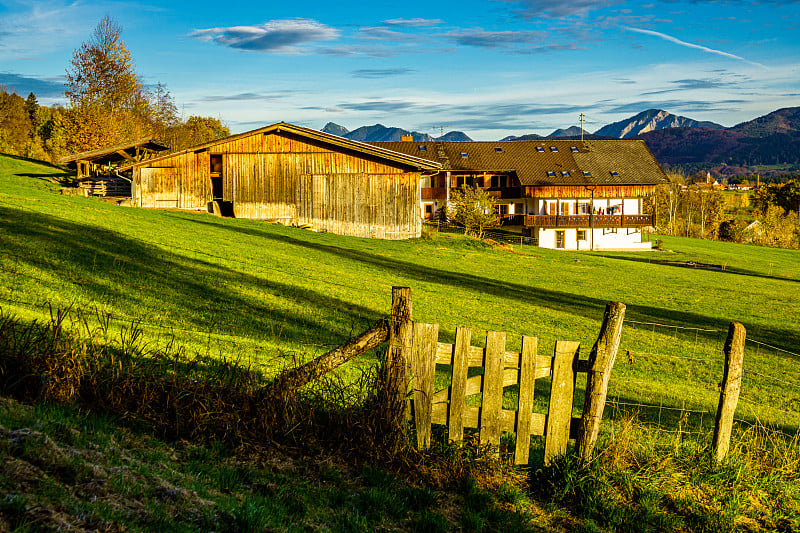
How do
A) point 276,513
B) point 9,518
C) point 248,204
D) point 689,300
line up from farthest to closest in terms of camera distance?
point 248,204
point 689,300
point 276,513
point 9,518

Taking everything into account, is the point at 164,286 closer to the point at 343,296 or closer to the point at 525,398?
the point at 343,296

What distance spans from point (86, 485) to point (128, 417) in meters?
1.43

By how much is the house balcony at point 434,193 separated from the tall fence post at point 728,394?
6533cm

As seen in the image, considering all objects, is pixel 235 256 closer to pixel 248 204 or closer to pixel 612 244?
pixel 248 204

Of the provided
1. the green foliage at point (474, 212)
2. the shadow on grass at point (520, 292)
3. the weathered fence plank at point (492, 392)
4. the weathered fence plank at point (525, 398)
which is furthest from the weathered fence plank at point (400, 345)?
the green foliage at point (474, 212)

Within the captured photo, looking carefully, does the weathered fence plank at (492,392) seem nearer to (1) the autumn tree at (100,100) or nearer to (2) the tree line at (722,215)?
(1) the autumn tree at (100,100)

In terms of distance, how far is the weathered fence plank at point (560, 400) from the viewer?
6.42m

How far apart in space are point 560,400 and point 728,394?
72.6 inches

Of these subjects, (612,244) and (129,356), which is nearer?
(129,356)

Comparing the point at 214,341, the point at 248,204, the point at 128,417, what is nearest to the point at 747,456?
the point at 128,417

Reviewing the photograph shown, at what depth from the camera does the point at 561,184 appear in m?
69.5

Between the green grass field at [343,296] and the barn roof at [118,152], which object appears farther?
the barn roof at [118,152]

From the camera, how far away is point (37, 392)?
5.77 metres

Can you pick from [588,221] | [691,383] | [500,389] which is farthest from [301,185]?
[500,389]
